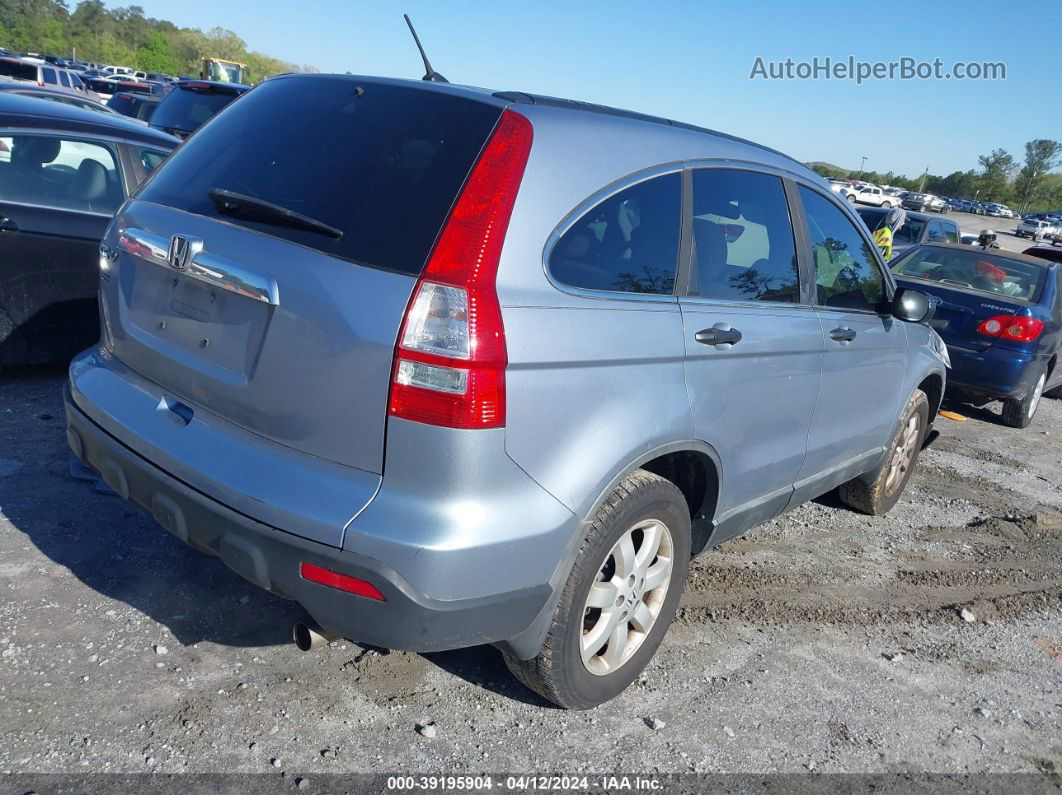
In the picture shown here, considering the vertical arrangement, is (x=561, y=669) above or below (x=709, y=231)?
below

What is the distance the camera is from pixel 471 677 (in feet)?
10.4

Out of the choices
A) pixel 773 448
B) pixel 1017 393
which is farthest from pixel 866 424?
pixel 1017 393

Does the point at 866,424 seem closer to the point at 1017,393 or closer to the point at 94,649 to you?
the point at 94,649

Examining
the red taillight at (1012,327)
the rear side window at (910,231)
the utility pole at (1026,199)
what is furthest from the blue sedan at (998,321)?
the utility pole at (1026,199)

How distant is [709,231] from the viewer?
3.19m

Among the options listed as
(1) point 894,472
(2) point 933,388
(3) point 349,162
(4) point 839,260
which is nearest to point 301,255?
(3) point 349,162

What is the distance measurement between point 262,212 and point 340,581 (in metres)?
1.08

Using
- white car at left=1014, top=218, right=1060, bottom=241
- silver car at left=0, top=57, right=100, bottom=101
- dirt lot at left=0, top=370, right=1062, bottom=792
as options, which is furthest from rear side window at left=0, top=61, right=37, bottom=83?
white car at left=1014, top=218, right=1060, bottom=241

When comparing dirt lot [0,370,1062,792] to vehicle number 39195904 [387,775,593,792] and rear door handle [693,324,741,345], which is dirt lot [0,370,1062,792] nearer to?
vehicle number 39195904 [387,775,593,792]

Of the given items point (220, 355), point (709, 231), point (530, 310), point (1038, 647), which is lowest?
point (1038, 647)

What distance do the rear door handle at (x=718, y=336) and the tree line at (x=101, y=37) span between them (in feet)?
211

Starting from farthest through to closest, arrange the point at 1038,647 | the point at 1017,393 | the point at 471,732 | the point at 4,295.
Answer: the point at 1017,393 < the point at 4,295 < the point at 1038,647 < the point at 471,732

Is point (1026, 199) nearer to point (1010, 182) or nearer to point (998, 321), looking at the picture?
point (1010, 182)

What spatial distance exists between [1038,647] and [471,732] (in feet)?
8.92
